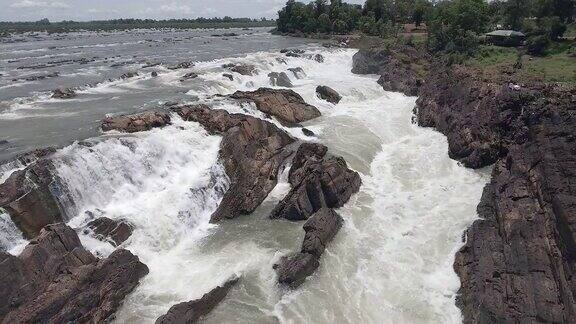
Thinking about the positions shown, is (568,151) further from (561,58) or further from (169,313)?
(561,58)

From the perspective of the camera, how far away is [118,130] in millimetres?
26391

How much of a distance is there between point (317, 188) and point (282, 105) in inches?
524

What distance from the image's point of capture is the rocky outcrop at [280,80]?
46.8 metres

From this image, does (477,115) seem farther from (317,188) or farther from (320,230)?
(320,230)

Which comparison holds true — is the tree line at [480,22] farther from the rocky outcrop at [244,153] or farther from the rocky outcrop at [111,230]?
the rocky outcrop at [111,230]

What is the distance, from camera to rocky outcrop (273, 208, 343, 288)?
1756cm

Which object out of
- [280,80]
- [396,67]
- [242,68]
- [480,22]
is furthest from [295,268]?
[480,22]

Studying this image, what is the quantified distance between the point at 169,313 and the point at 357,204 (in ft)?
39.6

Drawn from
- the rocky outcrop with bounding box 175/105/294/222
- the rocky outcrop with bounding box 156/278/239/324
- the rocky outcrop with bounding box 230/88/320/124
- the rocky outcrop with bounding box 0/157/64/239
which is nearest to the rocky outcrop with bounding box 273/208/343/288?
the rocky outcrop with bounding box 156/278/239/324

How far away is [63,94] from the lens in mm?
36875

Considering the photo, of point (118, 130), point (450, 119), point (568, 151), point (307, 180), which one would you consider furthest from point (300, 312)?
point (450, 119)

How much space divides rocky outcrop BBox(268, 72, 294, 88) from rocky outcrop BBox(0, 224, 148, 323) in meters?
31.7

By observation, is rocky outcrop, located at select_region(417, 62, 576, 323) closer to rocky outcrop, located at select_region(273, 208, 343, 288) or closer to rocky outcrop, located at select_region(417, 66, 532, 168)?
rocky outcrop, located at select_region(417, 66, 532, 168)

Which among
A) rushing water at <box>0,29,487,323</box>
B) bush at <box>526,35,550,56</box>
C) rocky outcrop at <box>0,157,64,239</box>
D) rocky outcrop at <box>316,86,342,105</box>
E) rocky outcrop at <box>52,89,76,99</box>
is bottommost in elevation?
rushing water at <box>0,29,487,323</box>
